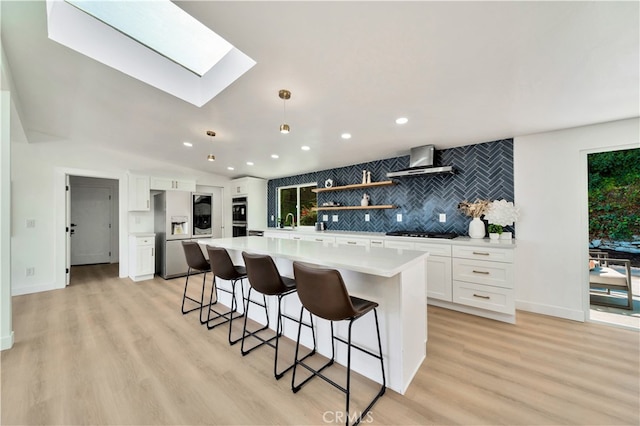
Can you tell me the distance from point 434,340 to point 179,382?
2.18 meters

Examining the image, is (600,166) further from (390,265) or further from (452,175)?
(390,265)

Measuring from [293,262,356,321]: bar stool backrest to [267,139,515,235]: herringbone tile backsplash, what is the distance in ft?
9.05

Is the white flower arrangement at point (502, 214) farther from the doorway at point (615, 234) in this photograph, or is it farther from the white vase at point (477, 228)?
the doorway at point (615, 234)

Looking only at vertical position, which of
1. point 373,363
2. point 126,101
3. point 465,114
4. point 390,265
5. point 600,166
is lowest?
point 373,363

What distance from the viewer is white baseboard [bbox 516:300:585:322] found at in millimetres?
2686

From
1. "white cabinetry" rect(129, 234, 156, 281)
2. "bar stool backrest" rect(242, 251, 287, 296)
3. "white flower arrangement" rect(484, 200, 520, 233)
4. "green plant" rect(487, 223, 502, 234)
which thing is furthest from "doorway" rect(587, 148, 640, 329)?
"white cabinetry" rect(129, 234, 156, 281)

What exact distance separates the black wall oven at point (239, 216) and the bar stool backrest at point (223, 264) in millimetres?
3417

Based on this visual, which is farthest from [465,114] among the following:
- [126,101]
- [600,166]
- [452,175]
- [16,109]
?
[16,109]

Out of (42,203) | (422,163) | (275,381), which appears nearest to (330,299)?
(275,381)

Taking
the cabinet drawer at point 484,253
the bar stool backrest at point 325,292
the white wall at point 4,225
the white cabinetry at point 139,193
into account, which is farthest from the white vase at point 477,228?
the white cabinetry at point 139,193

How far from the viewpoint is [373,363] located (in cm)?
178

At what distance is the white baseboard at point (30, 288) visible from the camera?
380 centimetres

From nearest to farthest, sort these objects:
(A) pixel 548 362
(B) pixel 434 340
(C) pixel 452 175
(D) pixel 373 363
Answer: (D) pixel 373 363 < (A) pixel 548 362 < (B) pixel 434 340 < (C) pixel 452 175

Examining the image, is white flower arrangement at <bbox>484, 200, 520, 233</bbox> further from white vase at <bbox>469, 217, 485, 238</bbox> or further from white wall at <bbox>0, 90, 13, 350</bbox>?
white wall at <bbox>0, 90, 13, 350</bbox>
